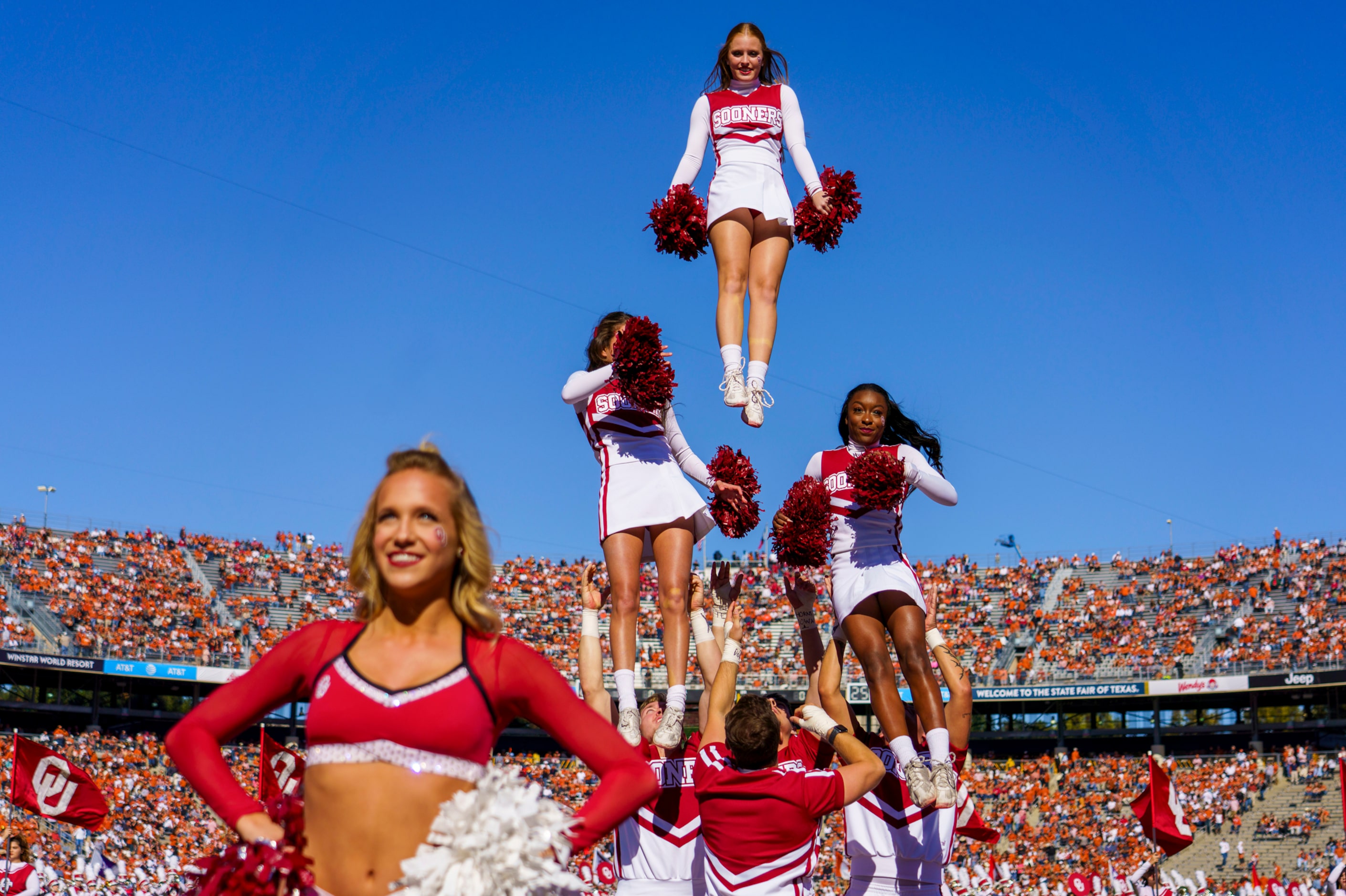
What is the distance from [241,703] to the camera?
279 centimetres

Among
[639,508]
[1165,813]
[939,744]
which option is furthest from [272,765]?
[1165,813]

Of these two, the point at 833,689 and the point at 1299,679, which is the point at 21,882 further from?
the point at 1299,679

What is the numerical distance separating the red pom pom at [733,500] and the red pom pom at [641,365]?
1.58ft

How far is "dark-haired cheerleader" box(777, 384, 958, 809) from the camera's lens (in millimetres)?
6238

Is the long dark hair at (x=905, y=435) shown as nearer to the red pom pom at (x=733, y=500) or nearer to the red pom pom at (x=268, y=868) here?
the red pom pom at (x=733, y=500)

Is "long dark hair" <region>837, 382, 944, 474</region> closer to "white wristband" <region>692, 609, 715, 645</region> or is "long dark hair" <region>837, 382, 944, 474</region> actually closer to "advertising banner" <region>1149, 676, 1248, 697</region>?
"white wristband" <region>692, 609, 715, 645</region>

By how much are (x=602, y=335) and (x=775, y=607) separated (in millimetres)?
30480

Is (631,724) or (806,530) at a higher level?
(806,530)

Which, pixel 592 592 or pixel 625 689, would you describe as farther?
pixel 592 592

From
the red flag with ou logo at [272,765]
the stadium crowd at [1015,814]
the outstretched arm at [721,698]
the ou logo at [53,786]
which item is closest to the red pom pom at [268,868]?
the outstretched arm at [721,698]

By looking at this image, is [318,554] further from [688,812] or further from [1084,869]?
[688,812]

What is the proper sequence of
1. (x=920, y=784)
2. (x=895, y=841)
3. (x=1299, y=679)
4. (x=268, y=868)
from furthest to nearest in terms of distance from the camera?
(x=1299, y=679) < (x=895, y=841) < (x=920, y=784) < (x=268, y=868)

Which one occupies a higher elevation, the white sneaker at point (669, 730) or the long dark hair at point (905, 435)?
the long dark hair at point (905, 435)

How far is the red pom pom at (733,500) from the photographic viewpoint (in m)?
6.20
